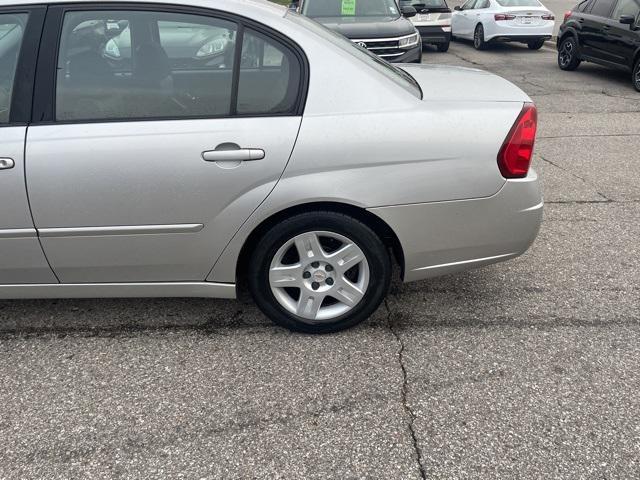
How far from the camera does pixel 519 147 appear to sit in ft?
9.85

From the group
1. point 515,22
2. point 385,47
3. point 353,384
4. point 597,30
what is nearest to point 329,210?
point 353,384

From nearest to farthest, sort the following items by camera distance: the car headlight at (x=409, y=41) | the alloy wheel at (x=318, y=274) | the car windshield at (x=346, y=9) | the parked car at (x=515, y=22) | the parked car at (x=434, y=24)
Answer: the alloy wheel at (x=318, y=274)
the car headlight at (x=409, y=41)
the car windshield at (x=346, y=9)
the parked car at (x=434, y=24)
the parked car at (x=515, y=22)

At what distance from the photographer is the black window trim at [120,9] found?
2.88m

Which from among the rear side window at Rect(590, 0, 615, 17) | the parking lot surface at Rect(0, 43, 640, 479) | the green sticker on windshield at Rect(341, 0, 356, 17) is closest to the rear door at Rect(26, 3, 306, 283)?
the parking lot surface at Rect(0, 43, 640, 479)

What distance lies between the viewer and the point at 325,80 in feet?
9.55

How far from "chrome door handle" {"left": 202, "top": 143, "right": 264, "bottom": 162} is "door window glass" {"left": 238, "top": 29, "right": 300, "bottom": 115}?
191mm

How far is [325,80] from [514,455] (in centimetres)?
182

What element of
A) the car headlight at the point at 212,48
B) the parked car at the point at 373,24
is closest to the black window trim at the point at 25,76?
the car headlight at the point at 212,48

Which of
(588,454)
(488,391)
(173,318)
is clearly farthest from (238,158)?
(588,454)

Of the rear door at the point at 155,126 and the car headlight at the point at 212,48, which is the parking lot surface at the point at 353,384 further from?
the car headlight at the point at 212,48

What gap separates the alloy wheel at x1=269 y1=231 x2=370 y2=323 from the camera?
10.0ft

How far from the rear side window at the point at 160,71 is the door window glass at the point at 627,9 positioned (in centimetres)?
886

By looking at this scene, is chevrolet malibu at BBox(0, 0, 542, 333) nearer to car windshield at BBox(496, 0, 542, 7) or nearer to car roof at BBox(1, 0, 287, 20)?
car roof at BBox(1, 0, 287, 20)

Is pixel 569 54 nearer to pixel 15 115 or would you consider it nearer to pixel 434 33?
pixel 434 33
